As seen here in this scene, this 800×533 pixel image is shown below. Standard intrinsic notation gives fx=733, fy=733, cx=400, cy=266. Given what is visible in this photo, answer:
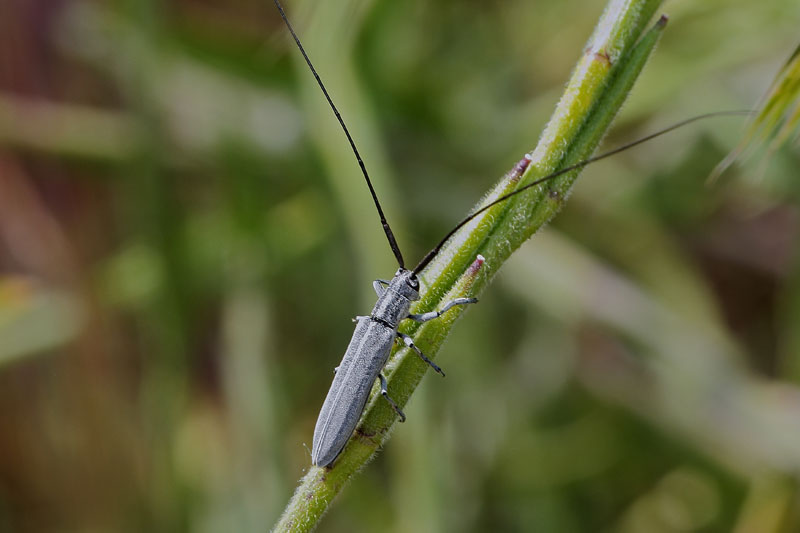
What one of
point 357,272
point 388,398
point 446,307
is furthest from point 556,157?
point 357,272

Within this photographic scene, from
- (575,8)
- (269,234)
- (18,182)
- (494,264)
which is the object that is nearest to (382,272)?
(269,234)

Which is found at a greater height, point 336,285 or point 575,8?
point 575,8

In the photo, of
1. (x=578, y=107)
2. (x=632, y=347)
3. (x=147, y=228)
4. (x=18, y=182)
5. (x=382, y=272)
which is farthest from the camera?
(x=18, y=182)

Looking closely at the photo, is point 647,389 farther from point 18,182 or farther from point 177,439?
point 18,182

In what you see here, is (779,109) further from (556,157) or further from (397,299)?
(397,299)

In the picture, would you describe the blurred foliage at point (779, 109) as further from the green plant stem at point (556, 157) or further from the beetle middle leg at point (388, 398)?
the beetle middle leg at point (388, 398)

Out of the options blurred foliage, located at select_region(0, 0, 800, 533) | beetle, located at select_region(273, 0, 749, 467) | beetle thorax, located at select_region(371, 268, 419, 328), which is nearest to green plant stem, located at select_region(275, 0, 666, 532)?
beetle, located at select_region(273, 0, 749, 467)

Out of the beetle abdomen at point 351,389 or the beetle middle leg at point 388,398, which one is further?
the beetle abdomen at point 351,389

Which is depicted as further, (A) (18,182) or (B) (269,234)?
(A) (18,182)

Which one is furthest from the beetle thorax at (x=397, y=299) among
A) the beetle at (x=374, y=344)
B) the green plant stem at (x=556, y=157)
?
the green plant stem at (x=556, y=157)

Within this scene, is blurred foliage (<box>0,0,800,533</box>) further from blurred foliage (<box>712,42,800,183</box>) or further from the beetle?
blurred foliage (<box>712,42,800,183</box>)
